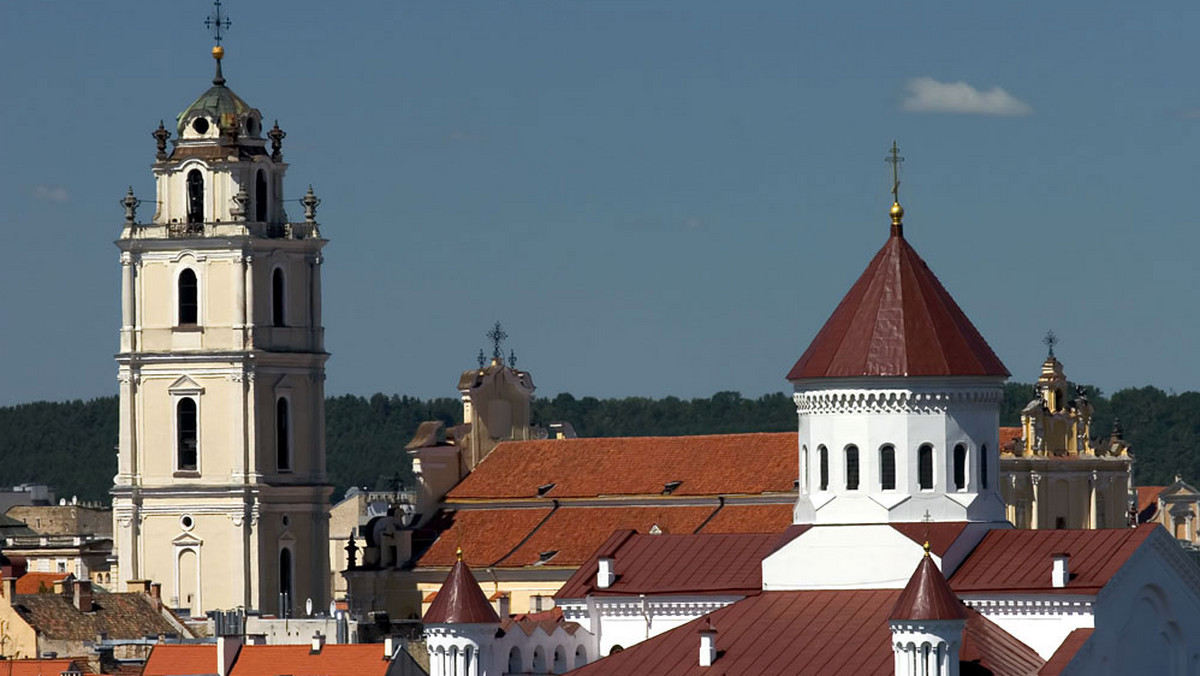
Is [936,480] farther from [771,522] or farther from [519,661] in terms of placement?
[771,522]

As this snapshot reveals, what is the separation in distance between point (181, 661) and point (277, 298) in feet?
71.7

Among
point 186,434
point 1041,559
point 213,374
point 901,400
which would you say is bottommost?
point 1041,559

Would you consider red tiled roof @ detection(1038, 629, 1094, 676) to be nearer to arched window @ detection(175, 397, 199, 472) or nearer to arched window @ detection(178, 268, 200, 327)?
arched window @ detection(175, 397, 199, 472)

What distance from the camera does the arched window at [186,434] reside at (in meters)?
110

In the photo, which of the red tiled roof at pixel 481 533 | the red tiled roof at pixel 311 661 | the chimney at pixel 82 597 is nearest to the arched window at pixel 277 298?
the red tiled roof at pixel 481 533

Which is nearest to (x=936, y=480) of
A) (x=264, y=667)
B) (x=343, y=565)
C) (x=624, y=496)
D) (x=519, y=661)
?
(x=519, y=661)

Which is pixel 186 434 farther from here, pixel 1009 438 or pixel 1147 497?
pixel 1147 497

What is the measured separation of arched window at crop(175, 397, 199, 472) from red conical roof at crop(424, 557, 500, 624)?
3367cm

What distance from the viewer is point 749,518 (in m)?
102

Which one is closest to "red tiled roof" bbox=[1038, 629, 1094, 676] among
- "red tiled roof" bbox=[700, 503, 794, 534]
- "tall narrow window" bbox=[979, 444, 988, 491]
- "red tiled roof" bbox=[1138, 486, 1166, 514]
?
"tall narrow window" bbox=[979, 444, 988, 491]

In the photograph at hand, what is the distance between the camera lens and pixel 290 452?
363 feet

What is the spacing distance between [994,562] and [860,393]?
4409mm

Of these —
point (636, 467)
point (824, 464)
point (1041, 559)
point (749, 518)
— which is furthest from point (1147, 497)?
point (1041, 559)

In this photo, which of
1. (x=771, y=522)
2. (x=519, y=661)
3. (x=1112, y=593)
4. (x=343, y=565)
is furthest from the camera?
(x=343, y=565)
